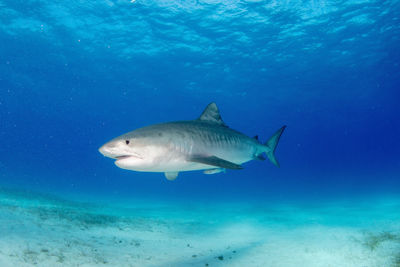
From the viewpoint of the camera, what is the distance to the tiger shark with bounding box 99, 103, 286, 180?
3.72 metres

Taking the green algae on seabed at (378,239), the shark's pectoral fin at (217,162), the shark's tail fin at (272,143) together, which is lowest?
the green algae on seabed at (378,239)

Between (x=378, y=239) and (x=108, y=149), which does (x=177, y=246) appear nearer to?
(x=108, y=149)

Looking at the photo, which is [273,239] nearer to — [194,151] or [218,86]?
[194,151]

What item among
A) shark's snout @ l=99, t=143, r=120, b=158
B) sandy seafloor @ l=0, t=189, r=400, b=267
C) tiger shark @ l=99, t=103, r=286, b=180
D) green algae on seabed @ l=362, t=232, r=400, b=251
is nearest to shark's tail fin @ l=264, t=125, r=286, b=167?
tiger shark @ l=99, t=103, r=286, b=180

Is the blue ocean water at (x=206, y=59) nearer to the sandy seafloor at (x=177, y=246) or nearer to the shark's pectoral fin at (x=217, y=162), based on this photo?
the sandy seafloor at (x=177, y=246)

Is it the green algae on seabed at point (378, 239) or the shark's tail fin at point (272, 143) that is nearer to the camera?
the green algae on seabed at point (378, 239)

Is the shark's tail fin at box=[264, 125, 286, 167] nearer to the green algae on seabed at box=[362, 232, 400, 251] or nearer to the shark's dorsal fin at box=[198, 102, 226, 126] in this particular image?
the shark's dorsal fin at box=[198, 102, 226, 126]

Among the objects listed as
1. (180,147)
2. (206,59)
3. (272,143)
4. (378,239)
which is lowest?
(378,239)

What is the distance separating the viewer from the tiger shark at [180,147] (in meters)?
3.72

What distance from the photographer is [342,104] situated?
51.3 metres

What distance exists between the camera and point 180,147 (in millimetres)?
4355

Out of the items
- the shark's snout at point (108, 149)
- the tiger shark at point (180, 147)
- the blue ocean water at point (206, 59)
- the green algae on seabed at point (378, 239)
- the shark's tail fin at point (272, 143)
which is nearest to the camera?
the shark's snout at point (108, 149)

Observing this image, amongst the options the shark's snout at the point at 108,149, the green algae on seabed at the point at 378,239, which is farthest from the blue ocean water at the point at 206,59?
the shark's snout at the point at 108,149

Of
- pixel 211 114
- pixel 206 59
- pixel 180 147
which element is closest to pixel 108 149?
pixel 180 147
